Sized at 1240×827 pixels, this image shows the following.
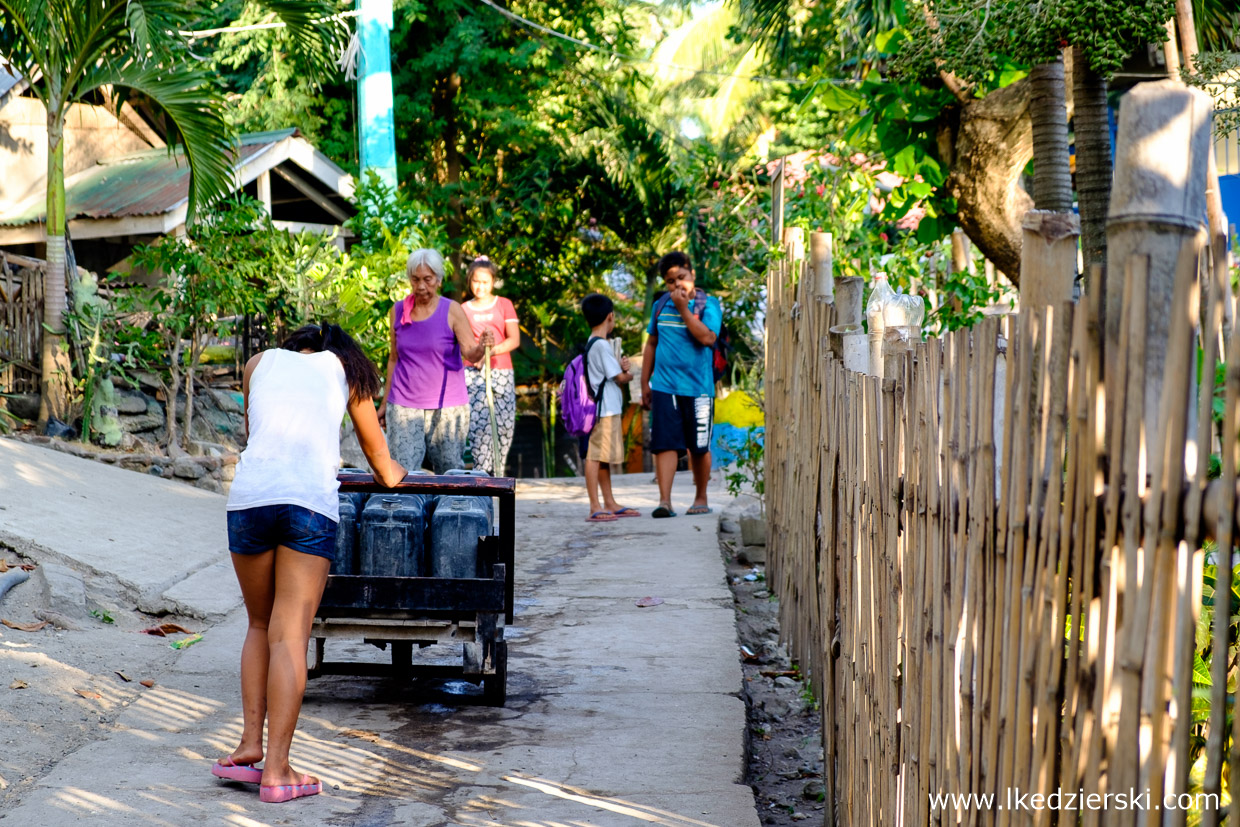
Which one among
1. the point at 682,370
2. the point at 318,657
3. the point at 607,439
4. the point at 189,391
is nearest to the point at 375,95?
the point at 189,391

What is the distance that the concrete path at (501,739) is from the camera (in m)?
3.63

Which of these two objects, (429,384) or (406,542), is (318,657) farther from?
(429,384)

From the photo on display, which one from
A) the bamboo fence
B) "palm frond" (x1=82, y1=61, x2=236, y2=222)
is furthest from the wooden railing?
the bamboo fence

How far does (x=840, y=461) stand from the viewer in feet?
12.8

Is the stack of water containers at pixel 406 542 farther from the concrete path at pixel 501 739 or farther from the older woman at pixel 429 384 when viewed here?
the older woman at pixel 429 384

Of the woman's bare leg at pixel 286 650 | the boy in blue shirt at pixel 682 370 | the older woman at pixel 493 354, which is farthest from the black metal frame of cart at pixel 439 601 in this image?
the boy in blue shirt at pixel 682 370

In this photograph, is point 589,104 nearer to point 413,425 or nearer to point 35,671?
point 413,425

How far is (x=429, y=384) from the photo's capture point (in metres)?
6.66

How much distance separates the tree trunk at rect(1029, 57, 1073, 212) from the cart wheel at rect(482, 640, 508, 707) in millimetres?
2599

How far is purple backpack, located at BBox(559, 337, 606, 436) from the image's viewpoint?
8.89m

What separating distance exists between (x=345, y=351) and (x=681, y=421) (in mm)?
5001

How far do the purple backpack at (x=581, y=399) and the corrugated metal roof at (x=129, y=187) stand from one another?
236 inches

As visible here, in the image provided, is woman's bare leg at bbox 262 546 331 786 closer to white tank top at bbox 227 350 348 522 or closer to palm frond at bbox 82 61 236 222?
white tank top at bbox 227 350 348 522

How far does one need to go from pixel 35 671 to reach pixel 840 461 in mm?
3290
